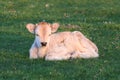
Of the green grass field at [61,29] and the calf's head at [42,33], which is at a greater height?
the calf's head at [42,33]

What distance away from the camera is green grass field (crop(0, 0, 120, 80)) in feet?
41.4

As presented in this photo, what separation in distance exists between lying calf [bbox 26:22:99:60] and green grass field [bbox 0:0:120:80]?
35cm

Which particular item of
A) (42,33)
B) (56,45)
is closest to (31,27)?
(42,33)

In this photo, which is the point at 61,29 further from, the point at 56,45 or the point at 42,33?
the point at 42,33

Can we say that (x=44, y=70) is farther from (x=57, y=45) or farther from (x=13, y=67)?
(x=57, y=45)

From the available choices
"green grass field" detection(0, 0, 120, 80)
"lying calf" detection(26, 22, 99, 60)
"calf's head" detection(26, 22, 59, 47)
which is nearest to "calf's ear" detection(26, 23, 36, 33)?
"lying calf" detection(26, 22, 99, 60)

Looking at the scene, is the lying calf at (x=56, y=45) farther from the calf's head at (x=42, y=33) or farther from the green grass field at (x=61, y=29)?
the green grass field at (x=61, y=29)

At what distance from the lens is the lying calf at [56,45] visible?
14375mm

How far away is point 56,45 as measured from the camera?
1481 centimetres

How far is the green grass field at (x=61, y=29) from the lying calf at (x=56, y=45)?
35 cm

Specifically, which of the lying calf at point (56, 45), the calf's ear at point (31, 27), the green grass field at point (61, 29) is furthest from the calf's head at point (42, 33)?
the green grass field at point (61, 29)

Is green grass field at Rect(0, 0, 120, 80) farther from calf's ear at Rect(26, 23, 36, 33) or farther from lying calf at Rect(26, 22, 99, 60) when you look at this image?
calf's ear at Rect(26, 23, 36, 33)

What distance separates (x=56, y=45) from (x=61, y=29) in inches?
246

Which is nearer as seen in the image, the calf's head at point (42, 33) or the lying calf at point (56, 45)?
the calf's head at point (42, 33)
